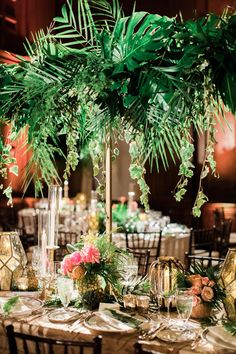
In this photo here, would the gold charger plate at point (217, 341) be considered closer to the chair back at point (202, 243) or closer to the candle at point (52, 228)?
the candle at point (52, 228)

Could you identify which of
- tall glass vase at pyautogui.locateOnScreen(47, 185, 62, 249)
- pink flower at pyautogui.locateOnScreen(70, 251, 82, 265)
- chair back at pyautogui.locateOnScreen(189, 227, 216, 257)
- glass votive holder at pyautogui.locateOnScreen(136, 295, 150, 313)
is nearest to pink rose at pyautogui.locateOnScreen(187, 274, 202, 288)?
glass votive holder at pyautogui.locateOnScreen(136, 295, 150, 313)

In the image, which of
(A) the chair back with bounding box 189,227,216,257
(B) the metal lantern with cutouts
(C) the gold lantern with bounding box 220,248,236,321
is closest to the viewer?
(C) the gold lantern with bounding box 220,248,236,321

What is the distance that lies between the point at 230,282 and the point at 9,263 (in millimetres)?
1190

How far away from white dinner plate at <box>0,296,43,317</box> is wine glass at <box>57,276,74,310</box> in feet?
0.51

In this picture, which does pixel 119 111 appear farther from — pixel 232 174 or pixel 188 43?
pixel 232 174

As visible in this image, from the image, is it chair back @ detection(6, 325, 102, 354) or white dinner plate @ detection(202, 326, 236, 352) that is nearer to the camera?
chair back @ detection(6, 325, 102, 354)

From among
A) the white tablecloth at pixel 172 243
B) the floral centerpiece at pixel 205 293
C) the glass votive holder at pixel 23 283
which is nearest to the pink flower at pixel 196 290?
the floral centerpiece at pixel 205 293

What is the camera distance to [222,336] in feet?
6.71

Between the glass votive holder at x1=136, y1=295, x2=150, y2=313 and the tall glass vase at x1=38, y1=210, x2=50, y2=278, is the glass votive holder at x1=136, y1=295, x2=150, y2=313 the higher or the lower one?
the lower one

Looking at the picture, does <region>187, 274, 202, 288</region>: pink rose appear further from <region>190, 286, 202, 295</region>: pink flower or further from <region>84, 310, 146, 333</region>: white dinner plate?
<region>84, 310, 146, 333</region>: white dinner plate

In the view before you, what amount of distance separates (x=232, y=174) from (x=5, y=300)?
719 centimetres

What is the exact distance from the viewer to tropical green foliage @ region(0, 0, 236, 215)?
82.0 inches

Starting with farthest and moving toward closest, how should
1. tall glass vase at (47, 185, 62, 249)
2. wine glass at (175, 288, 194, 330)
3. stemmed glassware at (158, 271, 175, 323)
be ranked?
tall glass vase at (47, 185, 62, 249)
stemmed glassware at (158, 271, 175, 323)
wine glass at (175, 288, 194, 330)

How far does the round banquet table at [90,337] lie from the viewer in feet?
6.55
